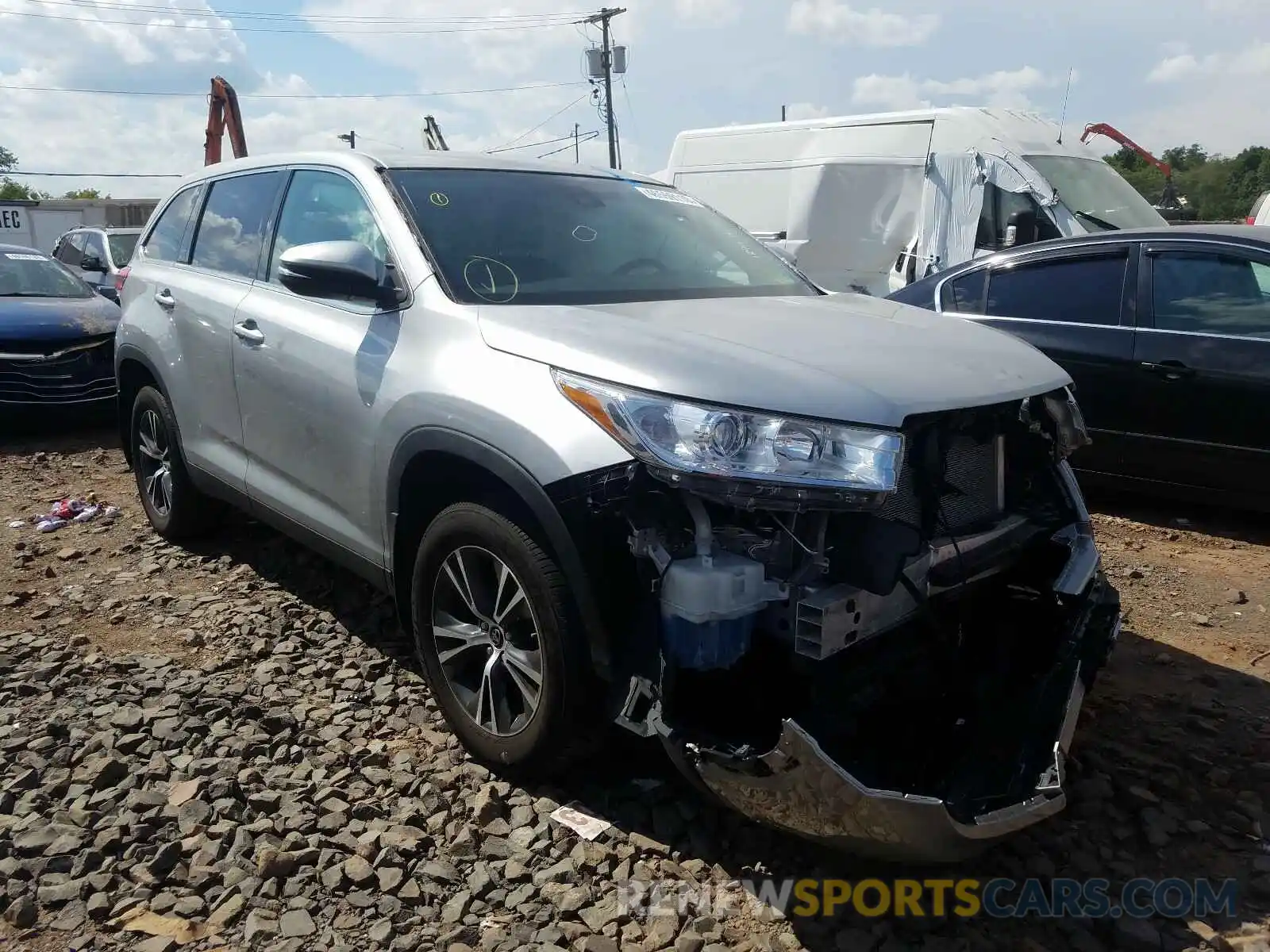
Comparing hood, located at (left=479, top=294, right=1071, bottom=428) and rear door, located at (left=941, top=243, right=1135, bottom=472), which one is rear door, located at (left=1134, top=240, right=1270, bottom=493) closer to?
rear door, located at (left=941, top=243, right=1135, bottom=472)

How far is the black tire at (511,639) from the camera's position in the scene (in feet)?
8.59

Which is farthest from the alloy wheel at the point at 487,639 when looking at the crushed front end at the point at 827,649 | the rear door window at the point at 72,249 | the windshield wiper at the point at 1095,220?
the rear door window at the point at 72,249

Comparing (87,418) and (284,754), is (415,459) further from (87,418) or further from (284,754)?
(87,418)

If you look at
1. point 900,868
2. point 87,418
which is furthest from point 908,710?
point 87,418

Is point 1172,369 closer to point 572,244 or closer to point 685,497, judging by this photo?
point 572,244

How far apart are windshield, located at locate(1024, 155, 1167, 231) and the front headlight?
7613 mm

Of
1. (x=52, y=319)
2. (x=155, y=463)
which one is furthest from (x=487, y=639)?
(x=52, y=319)

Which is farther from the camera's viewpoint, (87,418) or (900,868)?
(87,418)

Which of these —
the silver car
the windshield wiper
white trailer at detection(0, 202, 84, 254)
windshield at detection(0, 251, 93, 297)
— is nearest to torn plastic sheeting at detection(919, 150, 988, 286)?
the windshield wiper

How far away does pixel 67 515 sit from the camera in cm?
600

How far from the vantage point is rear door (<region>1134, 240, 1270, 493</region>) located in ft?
16.5

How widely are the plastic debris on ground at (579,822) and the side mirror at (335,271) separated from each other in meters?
1.65

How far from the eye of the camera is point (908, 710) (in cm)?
268

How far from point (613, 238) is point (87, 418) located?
6.42m
